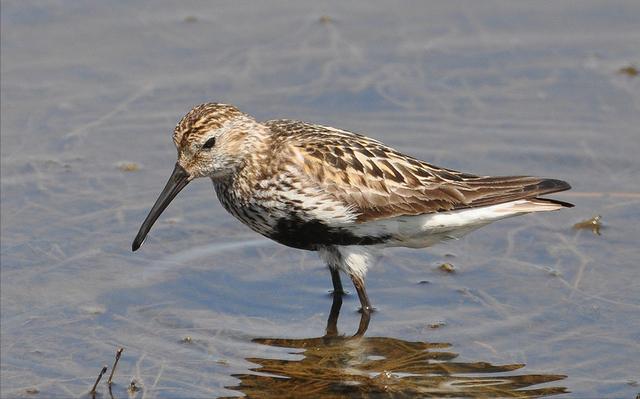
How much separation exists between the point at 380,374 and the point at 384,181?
5.31ft

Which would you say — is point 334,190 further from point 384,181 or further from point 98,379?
point 98,379

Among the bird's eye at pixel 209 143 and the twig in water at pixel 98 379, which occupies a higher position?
→ the bird's eye at pixel 209 143

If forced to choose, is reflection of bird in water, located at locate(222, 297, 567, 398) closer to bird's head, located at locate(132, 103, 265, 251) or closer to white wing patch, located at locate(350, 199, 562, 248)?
white wing patch, located at locate(350, 199, 562, 248)

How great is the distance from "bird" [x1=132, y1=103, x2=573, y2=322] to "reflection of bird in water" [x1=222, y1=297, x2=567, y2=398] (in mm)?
683

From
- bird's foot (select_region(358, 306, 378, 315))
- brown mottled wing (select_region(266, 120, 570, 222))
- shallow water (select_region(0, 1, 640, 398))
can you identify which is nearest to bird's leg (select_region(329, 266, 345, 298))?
shallow water (select_region(0, 1, 640, 398))

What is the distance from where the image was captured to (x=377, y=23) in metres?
15.3

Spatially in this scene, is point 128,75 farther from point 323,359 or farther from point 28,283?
point 323,359

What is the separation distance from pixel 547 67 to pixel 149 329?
6649mm

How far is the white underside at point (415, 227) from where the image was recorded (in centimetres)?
1020

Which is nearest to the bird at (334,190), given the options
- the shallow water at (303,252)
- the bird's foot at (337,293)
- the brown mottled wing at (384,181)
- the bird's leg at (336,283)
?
the brown mottled wing at (384,181)

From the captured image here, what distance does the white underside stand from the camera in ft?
33.4

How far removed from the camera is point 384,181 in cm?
1012

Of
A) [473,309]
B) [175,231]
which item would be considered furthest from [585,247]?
[175,231]

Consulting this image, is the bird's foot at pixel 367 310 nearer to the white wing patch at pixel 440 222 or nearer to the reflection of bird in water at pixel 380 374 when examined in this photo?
the reflection of bird in water at pixel 380 374
